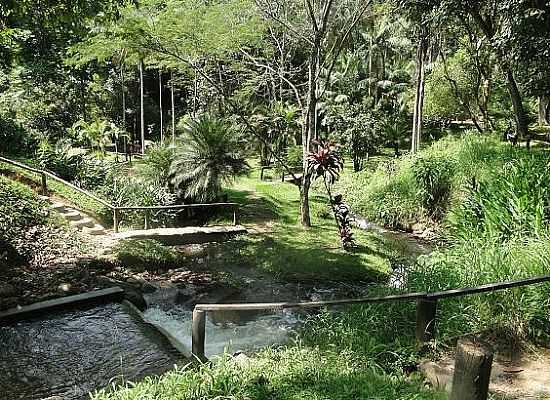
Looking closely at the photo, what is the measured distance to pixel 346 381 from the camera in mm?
Result: 3574

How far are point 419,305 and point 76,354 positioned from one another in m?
3.80

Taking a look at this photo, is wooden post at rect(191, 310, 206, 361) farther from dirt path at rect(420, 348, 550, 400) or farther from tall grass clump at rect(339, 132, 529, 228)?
tall grass clump at rect(339, 132, 529, 228)

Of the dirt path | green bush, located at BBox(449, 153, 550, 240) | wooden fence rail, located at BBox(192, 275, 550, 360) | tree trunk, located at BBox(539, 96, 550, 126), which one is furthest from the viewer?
tree trunk, located at BBox(539, 96, 550, 126)

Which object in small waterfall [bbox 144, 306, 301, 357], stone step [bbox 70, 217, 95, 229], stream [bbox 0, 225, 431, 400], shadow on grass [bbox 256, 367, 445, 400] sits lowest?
small waterfall [bbox 144, 306, 301, 357]

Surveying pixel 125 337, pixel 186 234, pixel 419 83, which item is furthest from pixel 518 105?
pixel 125 337

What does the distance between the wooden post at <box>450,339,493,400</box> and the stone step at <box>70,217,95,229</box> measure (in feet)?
30.2

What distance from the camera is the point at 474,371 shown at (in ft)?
7.75

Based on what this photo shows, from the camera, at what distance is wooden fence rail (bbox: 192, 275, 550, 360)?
144 inches

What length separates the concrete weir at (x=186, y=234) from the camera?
33.0 ft

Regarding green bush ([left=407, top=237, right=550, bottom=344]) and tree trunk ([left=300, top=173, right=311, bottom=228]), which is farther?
tree trunk ([left=300, top=173, right=311, bottom=228])

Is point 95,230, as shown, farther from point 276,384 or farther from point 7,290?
point 276,384

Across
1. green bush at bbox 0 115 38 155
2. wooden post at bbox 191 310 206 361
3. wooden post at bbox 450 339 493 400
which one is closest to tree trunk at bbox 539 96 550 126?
green bush at bbox 0 115 38 155

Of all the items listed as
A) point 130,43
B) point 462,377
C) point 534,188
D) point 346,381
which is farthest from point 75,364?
point 130,43

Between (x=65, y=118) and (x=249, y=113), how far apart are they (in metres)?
8.39
